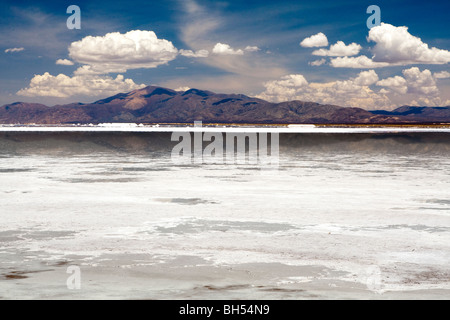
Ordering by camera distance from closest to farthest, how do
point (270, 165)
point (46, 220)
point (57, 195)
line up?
point (46, 220) < point (57, 195) < point (270, 165)

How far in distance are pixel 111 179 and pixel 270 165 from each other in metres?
9.75

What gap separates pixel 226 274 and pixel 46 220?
6060 mm

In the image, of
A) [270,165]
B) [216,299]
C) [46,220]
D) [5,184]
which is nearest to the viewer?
[216,299]

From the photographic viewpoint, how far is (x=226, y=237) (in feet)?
35.9

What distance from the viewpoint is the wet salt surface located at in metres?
7.62

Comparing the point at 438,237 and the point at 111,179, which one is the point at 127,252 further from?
the point at 111,179

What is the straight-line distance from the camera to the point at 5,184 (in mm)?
19516

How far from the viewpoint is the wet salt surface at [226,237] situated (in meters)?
7.62

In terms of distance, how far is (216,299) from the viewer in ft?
22.9

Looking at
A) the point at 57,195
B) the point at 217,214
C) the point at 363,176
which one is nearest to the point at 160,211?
the point at 217,214

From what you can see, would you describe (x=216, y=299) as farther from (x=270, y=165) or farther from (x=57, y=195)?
(x=270, y=165)
